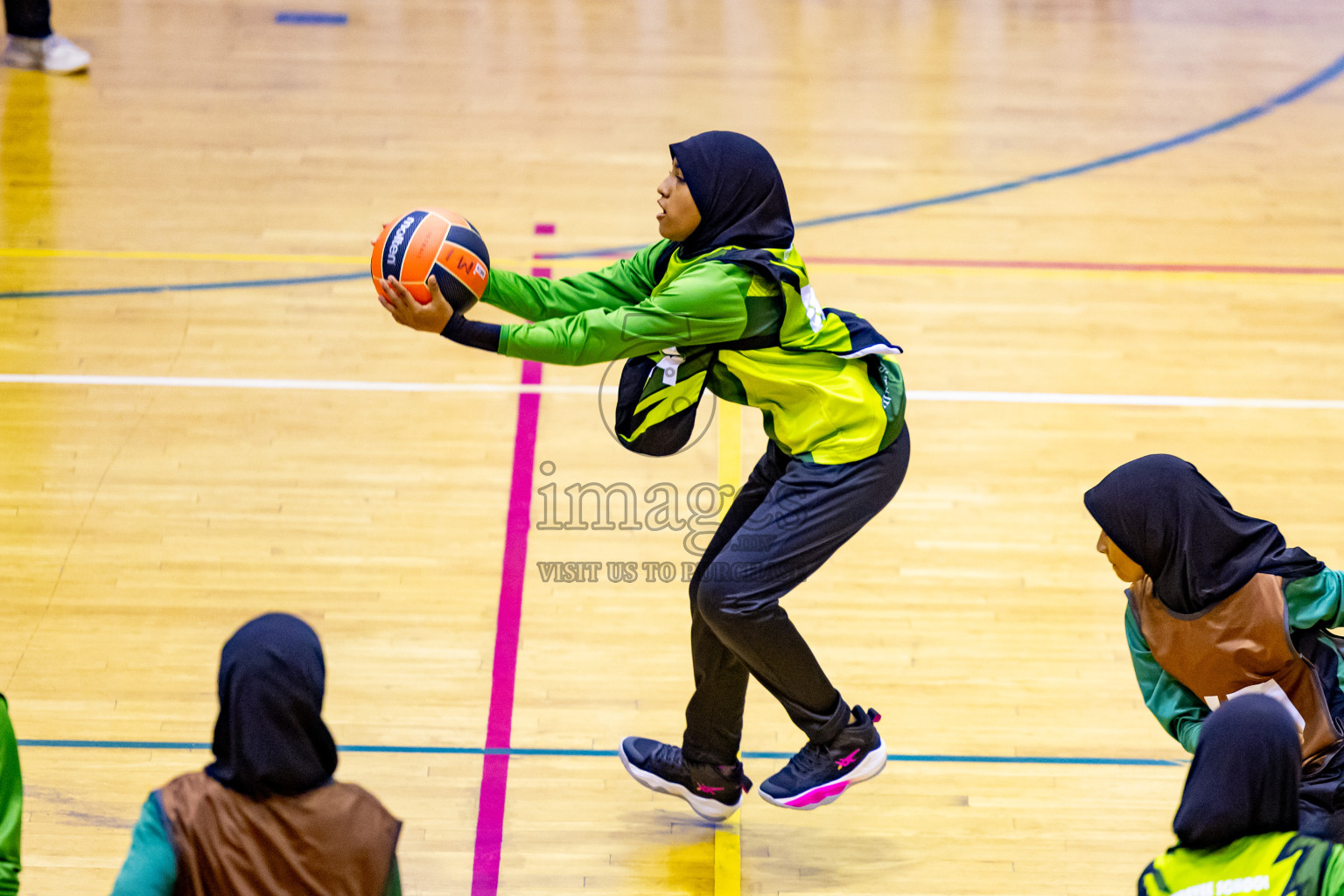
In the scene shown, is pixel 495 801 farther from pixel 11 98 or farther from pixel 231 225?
pixel 11 98

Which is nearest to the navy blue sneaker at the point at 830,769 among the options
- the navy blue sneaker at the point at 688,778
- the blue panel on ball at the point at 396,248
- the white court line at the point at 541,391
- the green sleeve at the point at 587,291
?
the navy blue sneaker at the point at 688,778

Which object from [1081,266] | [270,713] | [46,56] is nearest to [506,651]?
[270,713]

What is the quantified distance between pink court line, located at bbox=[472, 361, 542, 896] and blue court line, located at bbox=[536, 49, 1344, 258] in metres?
1.27

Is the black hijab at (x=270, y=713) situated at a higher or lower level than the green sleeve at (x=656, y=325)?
lower

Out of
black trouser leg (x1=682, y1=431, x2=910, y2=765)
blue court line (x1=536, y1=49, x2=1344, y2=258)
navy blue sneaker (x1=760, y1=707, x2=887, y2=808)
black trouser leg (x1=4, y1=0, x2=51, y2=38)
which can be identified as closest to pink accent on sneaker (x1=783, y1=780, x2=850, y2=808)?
navy blue sneaker (x1=760, y1=707, x2=887, y2=808)

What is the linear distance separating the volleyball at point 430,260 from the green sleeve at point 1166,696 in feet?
6.73

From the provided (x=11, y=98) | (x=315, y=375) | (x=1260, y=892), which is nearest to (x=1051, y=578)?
(x=1260, y=892)

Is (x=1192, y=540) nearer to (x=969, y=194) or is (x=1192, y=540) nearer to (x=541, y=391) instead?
(x=541, y=391)

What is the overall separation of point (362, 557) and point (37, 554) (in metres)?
1.25

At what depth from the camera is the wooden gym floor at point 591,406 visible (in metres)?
4.70

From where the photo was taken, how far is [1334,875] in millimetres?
2730

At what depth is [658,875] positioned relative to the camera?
14.4ft

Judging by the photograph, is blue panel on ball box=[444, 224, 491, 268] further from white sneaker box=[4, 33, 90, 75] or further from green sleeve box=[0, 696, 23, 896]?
white sneaker box=[4, 33, 90, 75]

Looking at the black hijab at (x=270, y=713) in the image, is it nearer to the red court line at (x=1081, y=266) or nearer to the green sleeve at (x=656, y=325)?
the green sleeve at (x=656, y=325)
